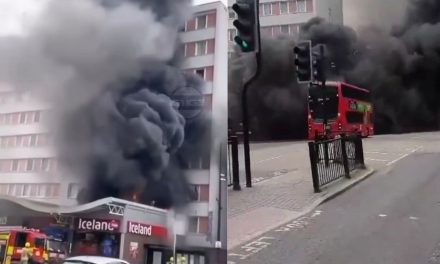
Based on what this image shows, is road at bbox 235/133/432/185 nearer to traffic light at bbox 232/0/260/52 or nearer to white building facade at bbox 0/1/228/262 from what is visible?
white building facade at bbox 0/1/228/262

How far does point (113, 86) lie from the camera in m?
1.17

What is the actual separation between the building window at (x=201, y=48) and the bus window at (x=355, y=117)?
18.7 inches

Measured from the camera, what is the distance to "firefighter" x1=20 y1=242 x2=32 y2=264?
1.07 metres

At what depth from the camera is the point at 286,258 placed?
1.30 metres

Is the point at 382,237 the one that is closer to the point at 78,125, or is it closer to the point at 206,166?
the point at 206,166

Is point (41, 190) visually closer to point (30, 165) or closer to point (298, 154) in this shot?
point (30, 165)

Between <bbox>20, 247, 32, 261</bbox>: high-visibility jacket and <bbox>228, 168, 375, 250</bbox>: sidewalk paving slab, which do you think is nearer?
<bbox>20, 247, 32, 261</bbox>: high-visibility jacket

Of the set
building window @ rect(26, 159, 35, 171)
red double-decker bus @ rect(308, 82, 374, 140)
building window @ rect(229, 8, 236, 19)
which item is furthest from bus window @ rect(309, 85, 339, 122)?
building window @ rect(26, 159, 35, 171)

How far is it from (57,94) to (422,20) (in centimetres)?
108

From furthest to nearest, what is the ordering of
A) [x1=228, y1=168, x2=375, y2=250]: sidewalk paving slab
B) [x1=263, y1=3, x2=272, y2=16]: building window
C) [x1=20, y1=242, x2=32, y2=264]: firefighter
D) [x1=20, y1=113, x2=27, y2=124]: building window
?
[x1=263, y1=3, x2=272, y2=16]: building window → [x1=228, y1=168, x2=375, y2=250]: sidewalk paving slab → [x1=20, y1=113, x2=27, y2=124]: building window → [x1=20, y1=242, x2=32, y2=264]: firefighter

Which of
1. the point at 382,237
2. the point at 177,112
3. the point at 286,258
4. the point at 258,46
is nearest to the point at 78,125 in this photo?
the point at 177,112

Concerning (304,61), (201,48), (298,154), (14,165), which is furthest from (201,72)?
(14,165)

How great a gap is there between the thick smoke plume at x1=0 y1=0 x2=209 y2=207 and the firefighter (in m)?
0.17

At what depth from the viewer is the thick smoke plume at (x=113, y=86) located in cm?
114
